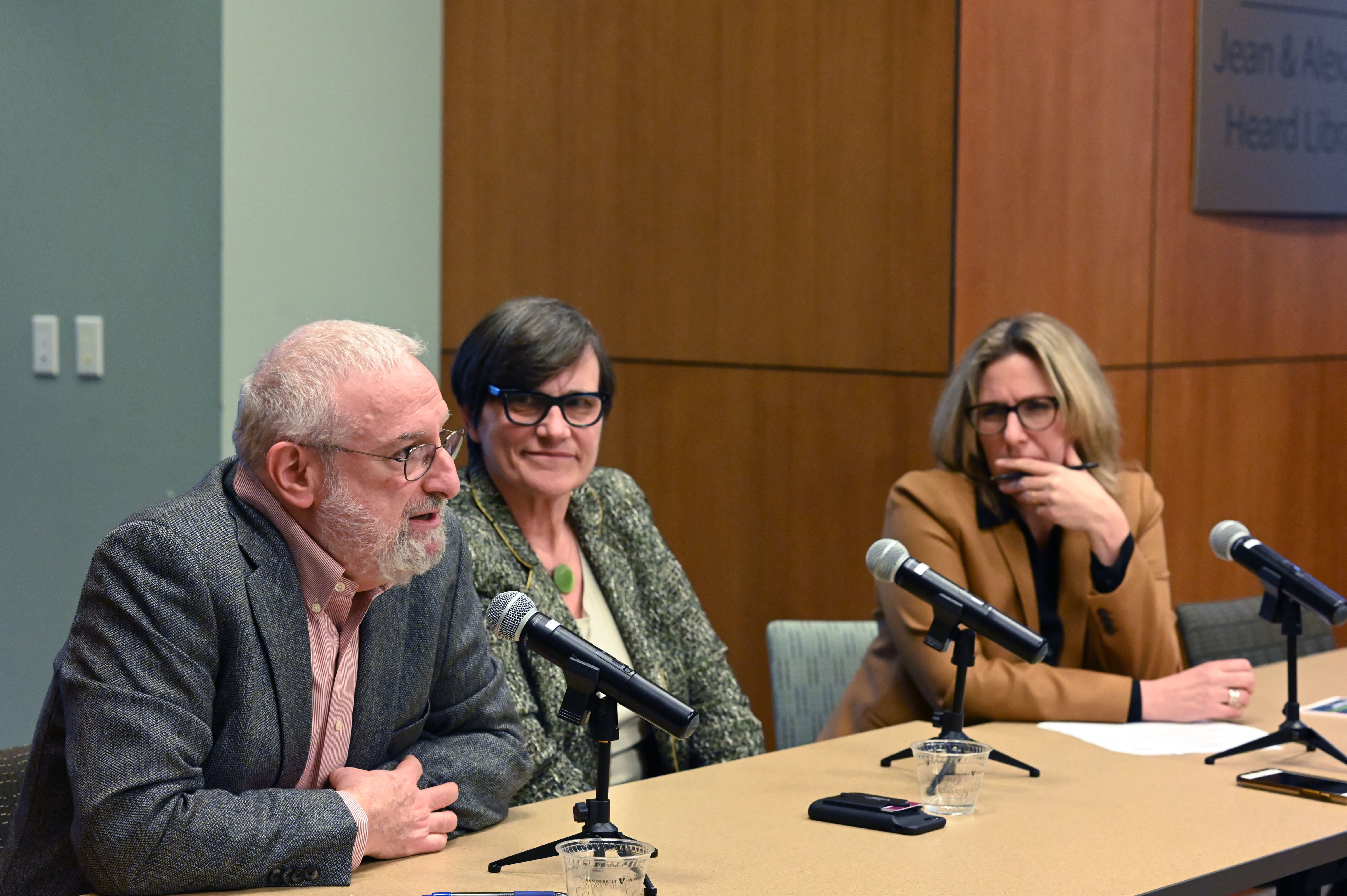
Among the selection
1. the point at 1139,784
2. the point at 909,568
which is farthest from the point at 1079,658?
the point at 909,568

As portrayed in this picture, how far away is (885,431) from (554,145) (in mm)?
1317

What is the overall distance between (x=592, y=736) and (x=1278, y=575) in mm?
1392

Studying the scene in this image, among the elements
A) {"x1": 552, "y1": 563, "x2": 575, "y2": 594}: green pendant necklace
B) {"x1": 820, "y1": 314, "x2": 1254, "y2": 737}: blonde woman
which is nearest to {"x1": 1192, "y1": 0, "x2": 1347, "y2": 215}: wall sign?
{"x1": 820, "y1": 314, "x2": 1254, "y2": 737}: blonde woman

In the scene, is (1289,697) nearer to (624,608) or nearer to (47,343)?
(624,608)

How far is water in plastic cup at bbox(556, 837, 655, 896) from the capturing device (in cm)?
169

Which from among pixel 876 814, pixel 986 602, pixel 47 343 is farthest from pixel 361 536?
pixel 47 343

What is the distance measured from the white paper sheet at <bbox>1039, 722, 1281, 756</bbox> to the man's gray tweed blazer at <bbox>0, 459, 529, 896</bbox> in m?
1.22

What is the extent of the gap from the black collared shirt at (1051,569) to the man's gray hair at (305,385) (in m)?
1.61

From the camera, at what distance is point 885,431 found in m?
4.45

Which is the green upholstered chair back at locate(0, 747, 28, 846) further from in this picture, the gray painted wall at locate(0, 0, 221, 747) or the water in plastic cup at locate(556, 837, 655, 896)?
the gray painted wall at locate(0, 0, 221, 747)

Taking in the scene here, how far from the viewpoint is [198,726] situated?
5.94ft

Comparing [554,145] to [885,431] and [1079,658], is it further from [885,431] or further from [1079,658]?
[1079,658]

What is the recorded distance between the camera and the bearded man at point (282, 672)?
5.76 ft

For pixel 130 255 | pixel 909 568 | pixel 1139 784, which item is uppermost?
pixel 130 255
